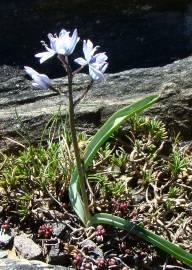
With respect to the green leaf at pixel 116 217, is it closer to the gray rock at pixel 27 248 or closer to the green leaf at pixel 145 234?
the green leaf at pixel 145 234

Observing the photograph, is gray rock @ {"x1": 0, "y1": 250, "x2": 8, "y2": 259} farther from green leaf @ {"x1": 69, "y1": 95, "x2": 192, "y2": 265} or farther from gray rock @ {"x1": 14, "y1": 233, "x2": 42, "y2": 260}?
green leaf @ {"x1": 69, "y1": 95, "x2": 192, "y2": 265}

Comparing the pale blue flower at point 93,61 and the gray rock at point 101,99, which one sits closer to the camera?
the pale blue flower at point 93,61

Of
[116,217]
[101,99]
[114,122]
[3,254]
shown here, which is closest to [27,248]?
[3,254]

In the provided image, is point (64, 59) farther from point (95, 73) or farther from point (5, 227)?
point (5, 227)

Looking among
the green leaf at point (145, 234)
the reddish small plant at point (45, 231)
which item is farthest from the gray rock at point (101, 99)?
the green leaf at point (145, 234)

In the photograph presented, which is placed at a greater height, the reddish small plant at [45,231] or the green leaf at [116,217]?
the green leaf at [116,217]

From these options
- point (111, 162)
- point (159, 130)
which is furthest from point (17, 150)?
point (159, 130)

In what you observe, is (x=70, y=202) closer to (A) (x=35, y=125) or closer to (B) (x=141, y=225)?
(B) (x=141, y=225)
